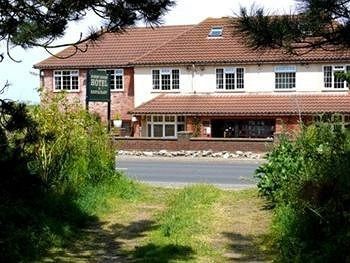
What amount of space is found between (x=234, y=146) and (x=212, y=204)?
66.3 feet

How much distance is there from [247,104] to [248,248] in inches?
1155

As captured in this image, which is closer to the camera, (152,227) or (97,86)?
(152,227)

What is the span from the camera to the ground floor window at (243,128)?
37.3 meters

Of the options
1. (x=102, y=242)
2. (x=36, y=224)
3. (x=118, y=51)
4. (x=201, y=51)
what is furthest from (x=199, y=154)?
(x=36, y=224)

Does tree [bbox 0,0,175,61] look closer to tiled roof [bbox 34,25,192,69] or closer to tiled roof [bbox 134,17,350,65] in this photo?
tiled roof [bbox 134,17,350,65]

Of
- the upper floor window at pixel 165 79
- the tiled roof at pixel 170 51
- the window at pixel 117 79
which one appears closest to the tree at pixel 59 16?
the tiled roof at pixel 170 51

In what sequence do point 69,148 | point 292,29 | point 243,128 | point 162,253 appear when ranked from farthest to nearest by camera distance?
point 243,128, point 69,148, point 162,253, point 292,29

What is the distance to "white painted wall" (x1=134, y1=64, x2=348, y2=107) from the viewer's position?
3762 cm

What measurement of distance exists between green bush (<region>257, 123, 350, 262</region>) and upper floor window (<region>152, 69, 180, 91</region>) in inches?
1159

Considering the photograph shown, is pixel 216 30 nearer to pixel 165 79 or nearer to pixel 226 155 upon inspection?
pixel 165 79

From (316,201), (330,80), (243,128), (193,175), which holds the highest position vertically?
(330,80)

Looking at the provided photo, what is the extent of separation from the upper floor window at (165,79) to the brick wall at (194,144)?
23.9 feet

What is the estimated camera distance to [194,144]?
33.0 metres

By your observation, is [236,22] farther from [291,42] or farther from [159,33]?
[159,33]
